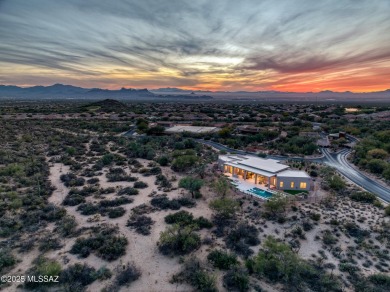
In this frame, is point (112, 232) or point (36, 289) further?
point (112, 232)

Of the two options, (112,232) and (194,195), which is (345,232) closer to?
(194,195)

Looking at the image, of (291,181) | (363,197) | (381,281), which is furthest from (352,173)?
(381,281)

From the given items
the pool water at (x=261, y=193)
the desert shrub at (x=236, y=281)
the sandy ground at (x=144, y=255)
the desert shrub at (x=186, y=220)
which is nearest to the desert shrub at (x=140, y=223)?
the sandy ground at (x=144, y=255)

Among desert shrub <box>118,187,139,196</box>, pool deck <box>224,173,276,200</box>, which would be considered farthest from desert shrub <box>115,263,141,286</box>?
pool deck <box>224,173,276,200</box>

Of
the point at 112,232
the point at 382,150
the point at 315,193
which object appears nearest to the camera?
the point at 112,232

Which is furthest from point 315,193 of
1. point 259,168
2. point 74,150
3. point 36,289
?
point 74,150

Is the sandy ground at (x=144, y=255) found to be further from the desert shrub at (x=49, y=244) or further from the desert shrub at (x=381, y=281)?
the desert shrub at (x=381, y=281)
